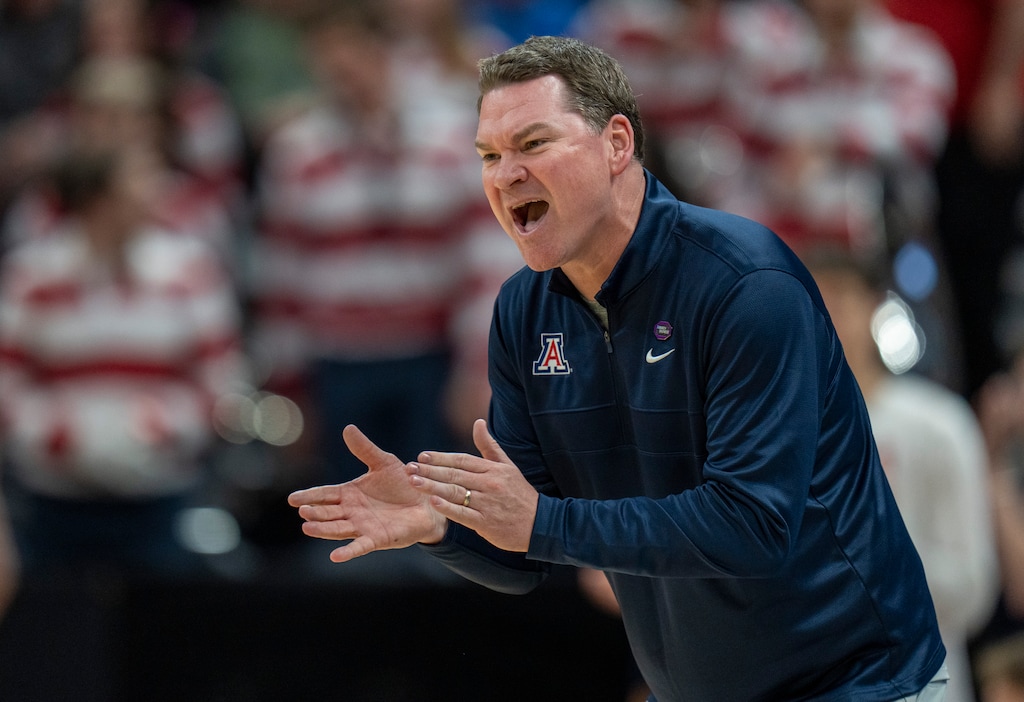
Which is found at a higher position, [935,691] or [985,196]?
[985,196]

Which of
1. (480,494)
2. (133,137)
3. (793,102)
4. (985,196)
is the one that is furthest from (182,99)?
(480,494)

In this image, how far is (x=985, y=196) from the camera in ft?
22.7

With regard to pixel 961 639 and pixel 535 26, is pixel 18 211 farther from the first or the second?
pixel 961 639

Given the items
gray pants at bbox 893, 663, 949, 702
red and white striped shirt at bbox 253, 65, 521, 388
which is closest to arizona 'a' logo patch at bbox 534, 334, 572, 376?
gray pants at bbox 893, 663, 949, 702

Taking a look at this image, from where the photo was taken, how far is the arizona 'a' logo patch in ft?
10.3

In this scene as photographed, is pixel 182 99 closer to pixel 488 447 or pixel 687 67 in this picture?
pixel 687 67

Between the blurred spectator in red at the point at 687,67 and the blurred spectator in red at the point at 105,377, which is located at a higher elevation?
the blurred spectator in red at the point at 687,67

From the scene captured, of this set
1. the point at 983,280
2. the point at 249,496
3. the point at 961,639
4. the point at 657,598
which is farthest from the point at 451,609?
the point at 983,280

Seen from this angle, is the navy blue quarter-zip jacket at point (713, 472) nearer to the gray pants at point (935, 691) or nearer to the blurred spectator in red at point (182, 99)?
the gray pants at point (935, 691)

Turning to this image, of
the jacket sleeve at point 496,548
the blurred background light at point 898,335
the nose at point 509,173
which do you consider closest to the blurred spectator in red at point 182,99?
the blurred background light at point 898,335

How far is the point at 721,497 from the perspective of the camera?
2691 millimetres

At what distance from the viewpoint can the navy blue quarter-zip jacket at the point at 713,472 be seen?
2705 millimetres

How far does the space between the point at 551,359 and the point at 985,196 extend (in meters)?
4.40

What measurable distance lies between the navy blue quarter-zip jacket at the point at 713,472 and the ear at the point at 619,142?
115 millimetres
